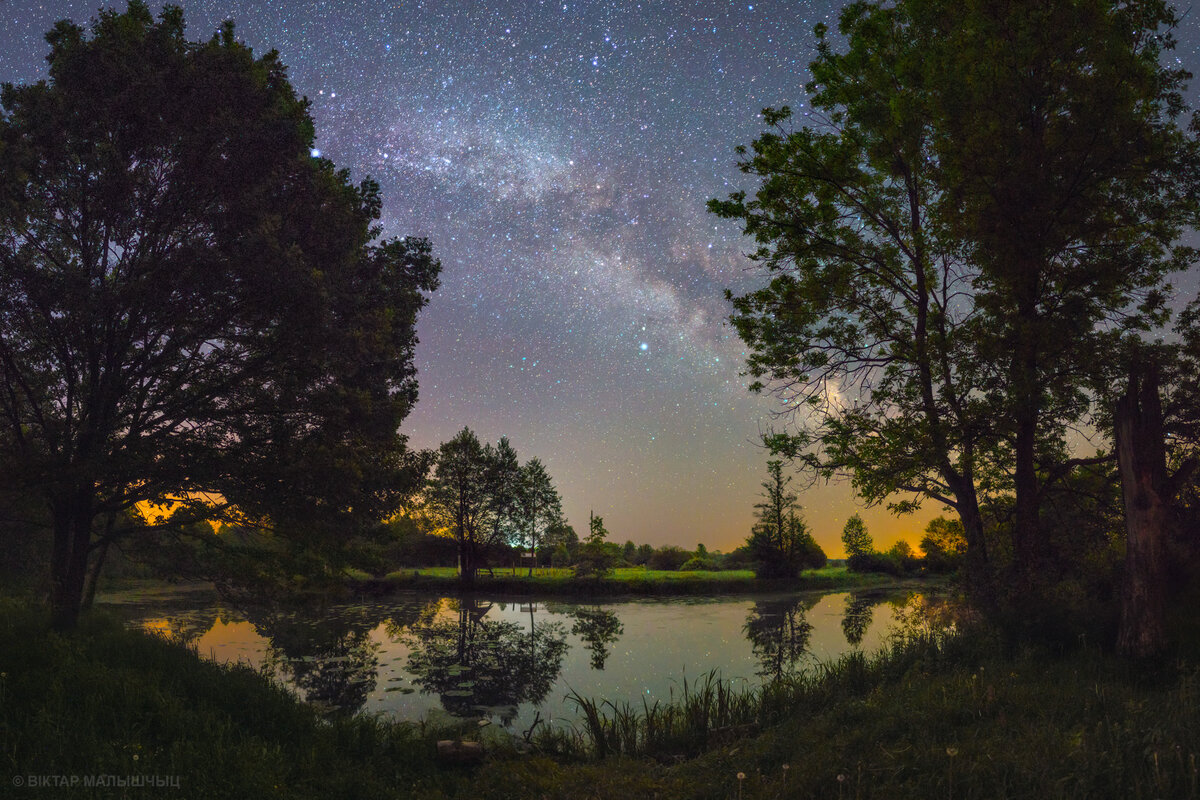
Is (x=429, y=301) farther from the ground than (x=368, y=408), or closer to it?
farther from the ground

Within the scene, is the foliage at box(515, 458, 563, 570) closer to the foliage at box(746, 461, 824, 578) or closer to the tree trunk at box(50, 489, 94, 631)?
the foliage at box(746, 461, 824, 578)

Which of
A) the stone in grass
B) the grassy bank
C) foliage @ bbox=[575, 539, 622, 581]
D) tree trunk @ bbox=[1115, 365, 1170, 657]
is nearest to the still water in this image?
the stone in grass

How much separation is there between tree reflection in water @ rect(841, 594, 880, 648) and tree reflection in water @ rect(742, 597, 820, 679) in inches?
64.2

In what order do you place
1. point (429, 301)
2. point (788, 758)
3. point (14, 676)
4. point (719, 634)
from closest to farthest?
point (788, 758) → point (14, 676) → point (429, 301) → point (719, 634)

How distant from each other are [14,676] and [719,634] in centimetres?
2176

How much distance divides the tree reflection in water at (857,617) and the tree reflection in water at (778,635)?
1630 mm

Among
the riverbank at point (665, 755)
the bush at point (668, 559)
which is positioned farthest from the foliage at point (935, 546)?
the riverbank at point (665, 755)

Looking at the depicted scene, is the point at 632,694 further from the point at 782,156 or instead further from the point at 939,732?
the point at 782,156

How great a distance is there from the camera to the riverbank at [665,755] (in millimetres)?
5352

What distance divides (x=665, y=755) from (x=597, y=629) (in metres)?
17.6

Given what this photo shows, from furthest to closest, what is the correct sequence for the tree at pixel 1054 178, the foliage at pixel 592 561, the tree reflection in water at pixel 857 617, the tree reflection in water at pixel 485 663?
the foliage at pixel 592 561, the tree reflection in water at pixel 857 617, the tree reflection in water at pixel 485 663, the tree at pixel 1054 178

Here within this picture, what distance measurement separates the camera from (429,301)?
69.3 ft

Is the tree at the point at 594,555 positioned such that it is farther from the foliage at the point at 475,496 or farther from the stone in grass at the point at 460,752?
the stone in grass at the point at 460,752

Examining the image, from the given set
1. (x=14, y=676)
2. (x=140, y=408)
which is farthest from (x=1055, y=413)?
(x=140, y=408)
